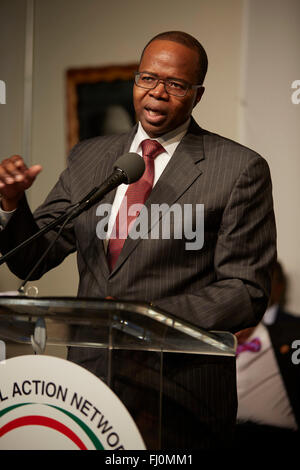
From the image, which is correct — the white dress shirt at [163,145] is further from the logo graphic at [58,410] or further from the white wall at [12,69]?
the white wall at [12,69]

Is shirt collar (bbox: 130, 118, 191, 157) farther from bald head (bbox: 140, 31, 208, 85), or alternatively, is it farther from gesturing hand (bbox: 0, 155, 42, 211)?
gesturing hand (bbox: 0, 155, 42, 211)

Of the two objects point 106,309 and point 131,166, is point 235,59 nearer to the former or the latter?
point 131,166

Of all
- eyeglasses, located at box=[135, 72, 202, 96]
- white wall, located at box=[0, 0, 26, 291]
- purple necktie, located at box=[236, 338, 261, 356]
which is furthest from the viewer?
white wall, located at box=[0, 0, 26, 291]

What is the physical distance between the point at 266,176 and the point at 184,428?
0.80 meters

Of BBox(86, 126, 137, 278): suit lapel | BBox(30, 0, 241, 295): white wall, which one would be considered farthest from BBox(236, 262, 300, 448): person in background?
BBox(86, 126, 137, 278): suit lapel

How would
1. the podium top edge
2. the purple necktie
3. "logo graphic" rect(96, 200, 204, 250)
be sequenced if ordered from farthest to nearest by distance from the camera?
the purple necktie, "logo graphic" rect(96, 200, 204, 250), the podium top edge

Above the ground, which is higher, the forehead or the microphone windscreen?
the forehead

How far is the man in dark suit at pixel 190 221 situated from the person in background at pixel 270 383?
155cm

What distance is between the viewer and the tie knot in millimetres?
1842

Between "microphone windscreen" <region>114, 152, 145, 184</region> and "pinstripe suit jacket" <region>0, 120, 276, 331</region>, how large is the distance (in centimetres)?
21

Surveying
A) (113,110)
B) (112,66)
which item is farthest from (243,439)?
(112,66)

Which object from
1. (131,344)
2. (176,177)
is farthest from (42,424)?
(176,177)

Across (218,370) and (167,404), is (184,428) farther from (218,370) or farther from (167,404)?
(218,370)

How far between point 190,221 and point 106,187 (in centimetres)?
32
